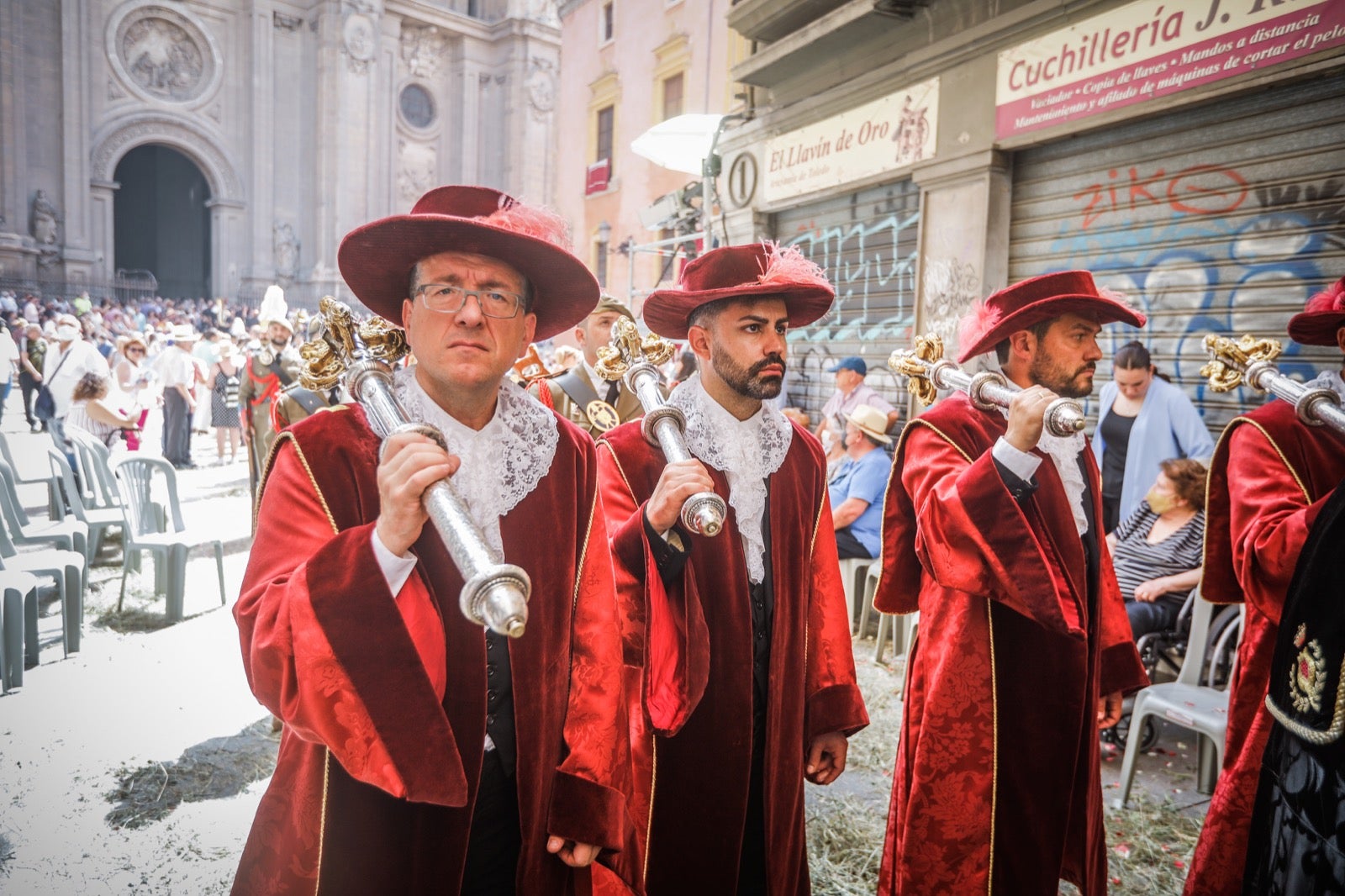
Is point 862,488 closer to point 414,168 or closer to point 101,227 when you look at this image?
point 101,227

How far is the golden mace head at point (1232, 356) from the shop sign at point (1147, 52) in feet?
11.3

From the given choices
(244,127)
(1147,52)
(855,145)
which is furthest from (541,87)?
(1147,52)

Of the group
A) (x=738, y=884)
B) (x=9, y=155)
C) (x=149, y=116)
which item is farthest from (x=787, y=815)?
(x=149, y=116)

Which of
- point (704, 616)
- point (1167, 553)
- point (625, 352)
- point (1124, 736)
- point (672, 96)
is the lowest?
point (1124, 736)

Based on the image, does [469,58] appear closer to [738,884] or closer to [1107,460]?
[1107,460]

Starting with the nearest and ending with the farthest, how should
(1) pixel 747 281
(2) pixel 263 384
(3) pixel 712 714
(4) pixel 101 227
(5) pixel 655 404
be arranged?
(5) pixel 655 404
(3) pixel 712 714
(1) pixel 747 281
(2) pixel 263 384
(4) pixel 101 227

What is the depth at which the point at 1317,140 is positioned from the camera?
524cm

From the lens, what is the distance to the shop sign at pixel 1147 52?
5.08 meters

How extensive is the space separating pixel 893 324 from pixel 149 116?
30.4m

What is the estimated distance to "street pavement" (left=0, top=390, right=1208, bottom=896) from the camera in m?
3.42

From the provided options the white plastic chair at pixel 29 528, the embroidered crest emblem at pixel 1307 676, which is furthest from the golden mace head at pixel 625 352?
the white plastic chair at pixel 29 528

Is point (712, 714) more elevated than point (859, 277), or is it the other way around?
point (859, 277)

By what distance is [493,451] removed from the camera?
6.26 ft

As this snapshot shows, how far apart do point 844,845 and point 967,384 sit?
7.16 feet
